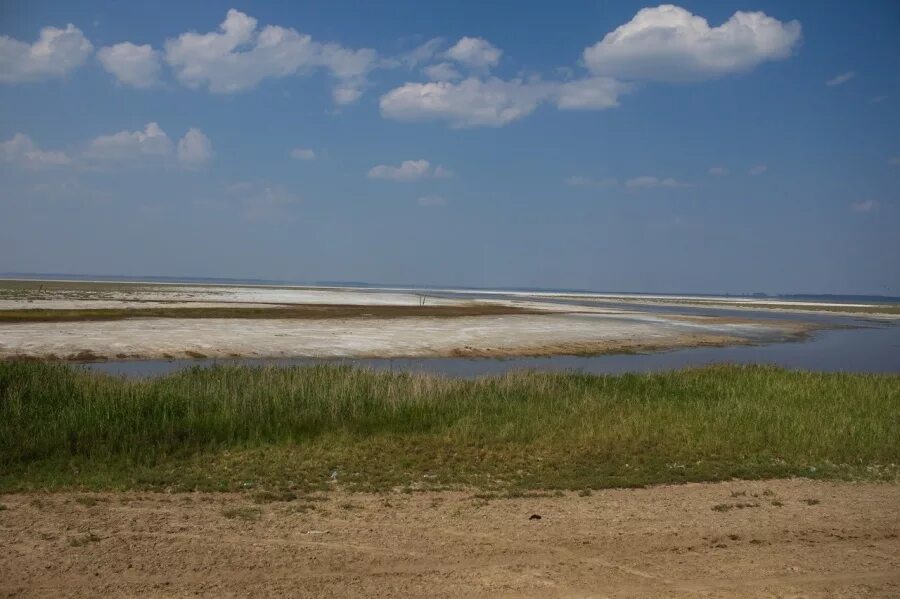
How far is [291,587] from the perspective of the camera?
21.9 ft

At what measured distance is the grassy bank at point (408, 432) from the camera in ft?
36.2

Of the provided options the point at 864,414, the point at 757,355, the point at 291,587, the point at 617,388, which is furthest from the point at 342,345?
the point at 291,587

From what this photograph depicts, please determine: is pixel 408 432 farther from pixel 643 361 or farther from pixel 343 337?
pixel 343 337

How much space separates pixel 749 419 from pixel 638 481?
5.52m

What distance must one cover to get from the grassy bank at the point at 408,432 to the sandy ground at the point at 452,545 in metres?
1.14

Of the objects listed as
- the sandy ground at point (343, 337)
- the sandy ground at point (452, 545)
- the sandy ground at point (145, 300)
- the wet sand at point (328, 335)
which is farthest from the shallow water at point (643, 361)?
the sandy ground at point (145, 300)

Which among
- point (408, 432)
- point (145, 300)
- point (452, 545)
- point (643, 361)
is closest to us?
point (452, 545)

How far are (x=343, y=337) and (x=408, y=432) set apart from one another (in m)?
24.6

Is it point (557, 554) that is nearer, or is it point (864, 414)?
point (557, 554)

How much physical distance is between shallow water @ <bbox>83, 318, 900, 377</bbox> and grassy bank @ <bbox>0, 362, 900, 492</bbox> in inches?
240

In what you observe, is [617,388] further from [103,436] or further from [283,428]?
[103,436]

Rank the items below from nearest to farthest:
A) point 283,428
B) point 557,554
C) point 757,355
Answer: point 557,554, point 283,428, point 757,355

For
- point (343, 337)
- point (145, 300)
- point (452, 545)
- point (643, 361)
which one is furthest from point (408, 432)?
point (145, 300)

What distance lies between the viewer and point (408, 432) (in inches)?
547
